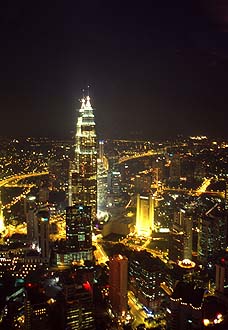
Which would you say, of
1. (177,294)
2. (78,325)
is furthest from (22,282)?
(177,294)

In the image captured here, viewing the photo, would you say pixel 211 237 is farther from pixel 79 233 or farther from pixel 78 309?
pixel 78 309

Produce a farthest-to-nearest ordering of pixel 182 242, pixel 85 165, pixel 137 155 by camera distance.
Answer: pixel 137 155 → pixel 85 165 → pixel 182 242

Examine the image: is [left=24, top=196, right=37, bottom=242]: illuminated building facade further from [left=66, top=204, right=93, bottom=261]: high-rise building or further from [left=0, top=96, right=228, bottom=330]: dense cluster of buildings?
[left=66, top=204, right=93, bottom=261]: high-rise building

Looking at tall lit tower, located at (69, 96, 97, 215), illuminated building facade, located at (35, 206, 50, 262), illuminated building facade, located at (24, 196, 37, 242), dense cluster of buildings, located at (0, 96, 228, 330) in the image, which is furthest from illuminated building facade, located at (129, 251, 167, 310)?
tall lit tower, located at (69, 96, 97, 215)

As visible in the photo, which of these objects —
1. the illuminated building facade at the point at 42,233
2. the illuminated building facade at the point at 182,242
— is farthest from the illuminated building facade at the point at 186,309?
the illuminated building facade at the point at 42,233

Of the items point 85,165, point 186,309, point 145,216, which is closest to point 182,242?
point 145,216

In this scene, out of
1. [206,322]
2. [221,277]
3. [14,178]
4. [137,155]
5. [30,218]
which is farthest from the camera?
[137,155]
